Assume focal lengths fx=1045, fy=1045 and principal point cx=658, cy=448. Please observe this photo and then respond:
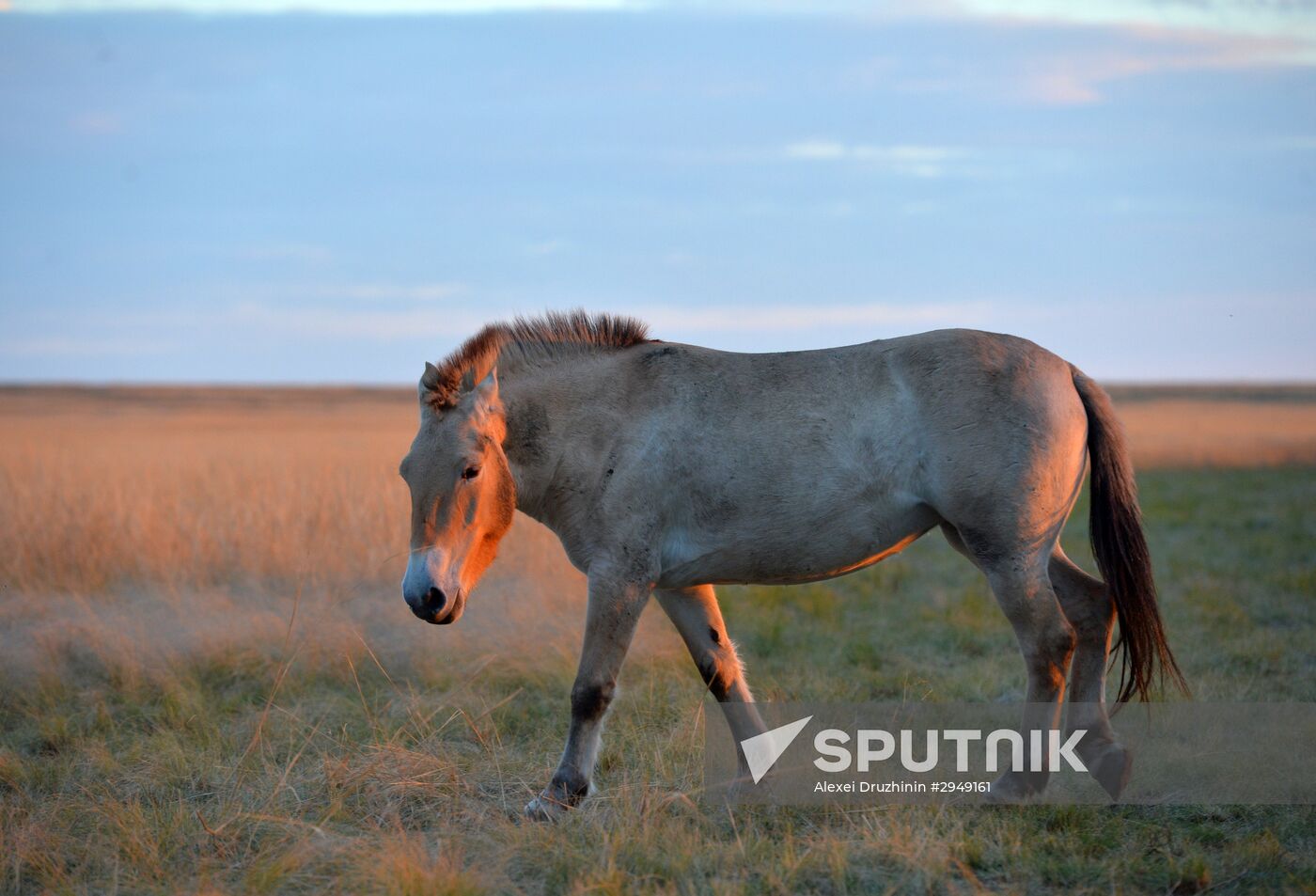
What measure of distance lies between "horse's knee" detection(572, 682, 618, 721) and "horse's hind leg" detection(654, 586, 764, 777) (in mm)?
665

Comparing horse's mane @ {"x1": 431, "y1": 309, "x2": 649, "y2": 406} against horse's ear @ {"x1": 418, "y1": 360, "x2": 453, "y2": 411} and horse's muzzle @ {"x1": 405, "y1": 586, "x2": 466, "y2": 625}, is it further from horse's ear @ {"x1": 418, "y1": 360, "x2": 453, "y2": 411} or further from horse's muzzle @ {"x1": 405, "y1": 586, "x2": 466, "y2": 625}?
horse's muzzle @ {"x1": 405, "y1": 586, "x2": 466, "y2": 625}

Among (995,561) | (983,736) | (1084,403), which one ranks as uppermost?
(1084,403)

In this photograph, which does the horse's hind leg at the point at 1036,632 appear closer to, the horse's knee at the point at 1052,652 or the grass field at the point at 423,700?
the horse's knee at the point at 1052,652

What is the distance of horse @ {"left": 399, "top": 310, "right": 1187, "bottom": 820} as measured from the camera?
4555 mm

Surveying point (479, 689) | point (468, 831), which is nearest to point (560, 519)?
point (468, 831)

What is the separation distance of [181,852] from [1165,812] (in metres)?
4.19

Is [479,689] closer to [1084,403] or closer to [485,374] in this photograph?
[485,374]

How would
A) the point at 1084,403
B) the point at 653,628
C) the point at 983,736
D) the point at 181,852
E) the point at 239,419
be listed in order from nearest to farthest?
1. the point at 181,852
2. the point at 1084,403
3. the point at 983,736
4. the point at 653,628
5. the point at 239,419

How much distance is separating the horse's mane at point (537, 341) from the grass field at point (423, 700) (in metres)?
1.73

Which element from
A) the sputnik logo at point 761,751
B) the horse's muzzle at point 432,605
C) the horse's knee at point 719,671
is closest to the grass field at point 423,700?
the sputnik logo at point 761,751

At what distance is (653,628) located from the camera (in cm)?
837

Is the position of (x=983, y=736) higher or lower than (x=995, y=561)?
lower

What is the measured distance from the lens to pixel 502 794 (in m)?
4.71

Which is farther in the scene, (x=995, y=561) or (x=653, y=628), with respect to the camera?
(x=653, y=628)
